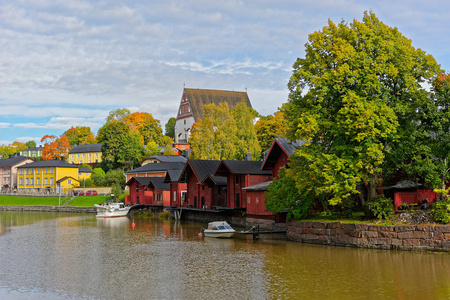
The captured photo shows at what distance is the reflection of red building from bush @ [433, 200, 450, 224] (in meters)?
31.5

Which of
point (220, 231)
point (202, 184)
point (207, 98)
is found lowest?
point (220, 231)

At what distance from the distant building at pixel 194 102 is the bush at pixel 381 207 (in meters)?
110

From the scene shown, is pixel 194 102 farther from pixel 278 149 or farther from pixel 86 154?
pixel 278 149

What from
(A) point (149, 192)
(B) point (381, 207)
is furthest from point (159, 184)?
(B) point (381, 207)

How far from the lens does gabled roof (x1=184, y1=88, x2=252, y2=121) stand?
479 feet

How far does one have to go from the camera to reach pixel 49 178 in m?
114

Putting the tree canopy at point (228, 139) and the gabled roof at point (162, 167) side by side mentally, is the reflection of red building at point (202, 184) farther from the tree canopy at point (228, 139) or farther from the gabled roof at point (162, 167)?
the gabled roof at point (162, 167)

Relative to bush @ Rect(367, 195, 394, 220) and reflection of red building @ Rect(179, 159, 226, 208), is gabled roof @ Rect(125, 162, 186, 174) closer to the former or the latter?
reflection of red building @ Rect(179, 159, 226, 208)

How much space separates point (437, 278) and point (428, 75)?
17870 mm

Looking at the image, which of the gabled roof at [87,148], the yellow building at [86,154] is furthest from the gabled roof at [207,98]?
the yellow building at [86,154]

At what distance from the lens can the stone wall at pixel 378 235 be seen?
32.3 m

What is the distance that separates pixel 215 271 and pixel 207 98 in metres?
124

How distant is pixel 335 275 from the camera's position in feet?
88.0

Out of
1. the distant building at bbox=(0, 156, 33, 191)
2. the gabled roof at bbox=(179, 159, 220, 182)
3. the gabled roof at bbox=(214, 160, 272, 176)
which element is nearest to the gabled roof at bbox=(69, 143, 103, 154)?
the distant building at bbox=(0, 156, 33, 191)
